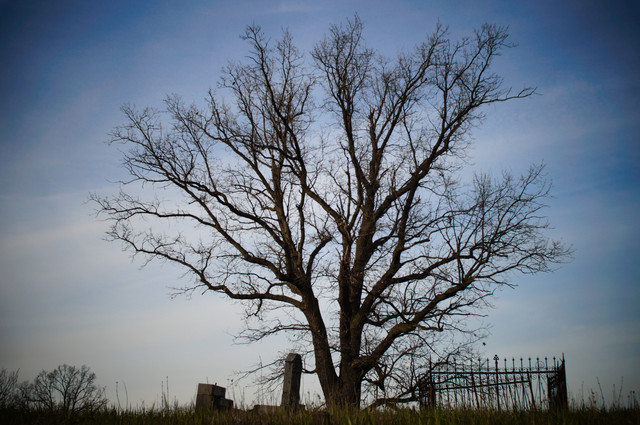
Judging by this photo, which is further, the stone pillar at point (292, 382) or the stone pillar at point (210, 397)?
the stone pillar at point (292, 382)

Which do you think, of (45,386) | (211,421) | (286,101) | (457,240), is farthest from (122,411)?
(45,386)

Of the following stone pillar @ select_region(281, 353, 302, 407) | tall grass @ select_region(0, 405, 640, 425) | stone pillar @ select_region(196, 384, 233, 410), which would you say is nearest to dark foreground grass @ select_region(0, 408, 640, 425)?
tall grass @ select_region(0, 405, 640, 425)

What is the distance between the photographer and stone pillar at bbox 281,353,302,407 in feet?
27.2

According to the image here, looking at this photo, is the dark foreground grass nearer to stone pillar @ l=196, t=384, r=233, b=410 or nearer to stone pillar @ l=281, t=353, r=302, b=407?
stone pillar @ l=196, t=384, r=233, b=410

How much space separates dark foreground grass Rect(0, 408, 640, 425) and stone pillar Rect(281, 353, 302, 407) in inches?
93.2

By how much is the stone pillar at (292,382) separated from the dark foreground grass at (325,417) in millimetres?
2367

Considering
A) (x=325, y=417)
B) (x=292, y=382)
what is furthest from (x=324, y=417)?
(x=292, y=382)

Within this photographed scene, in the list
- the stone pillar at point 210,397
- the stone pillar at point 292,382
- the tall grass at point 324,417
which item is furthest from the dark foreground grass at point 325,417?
the stone pillar at point 292,382

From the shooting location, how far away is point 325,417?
5.41 m

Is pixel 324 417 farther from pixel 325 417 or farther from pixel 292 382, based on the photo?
pixel 292 382

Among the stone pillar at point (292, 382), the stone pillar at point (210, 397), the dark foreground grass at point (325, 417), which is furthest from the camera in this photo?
the stone pillar at point (292, 382)

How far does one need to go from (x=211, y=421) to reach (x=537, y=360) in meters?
10.2

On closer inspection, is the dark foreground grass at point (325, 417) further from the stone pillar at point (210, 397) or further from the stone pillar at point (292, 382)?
the stone pillar at point (292, 382)

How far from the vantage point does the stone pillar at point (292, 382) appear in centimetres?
828
